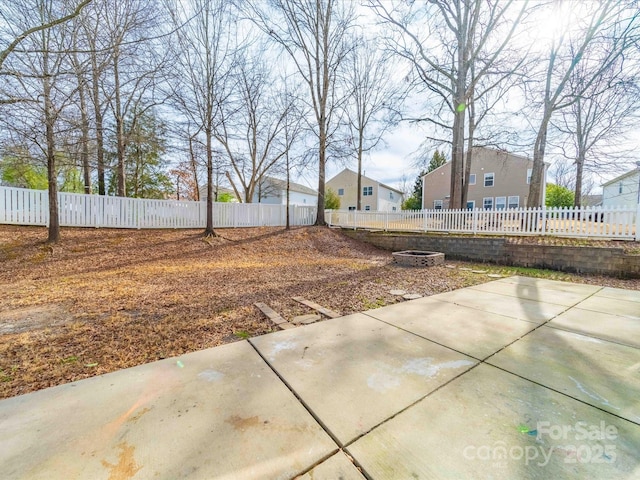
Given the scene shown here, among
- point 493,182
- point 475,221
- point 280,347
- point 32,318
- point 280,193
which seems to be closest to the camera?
point 280,347

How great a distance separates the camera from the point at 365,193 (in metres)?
30.5

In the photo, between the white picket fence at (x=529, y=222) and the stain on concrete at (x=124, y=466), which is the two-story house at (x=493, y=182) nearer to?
the white picket fence at (x=529, y=222)

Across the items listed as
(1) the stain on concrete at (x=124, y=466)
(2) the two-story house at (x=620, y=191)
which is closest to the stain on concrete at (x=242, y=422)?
(1) the stain on concrete at (x=124, y=466)

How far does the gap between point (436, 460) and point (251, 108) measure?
17088 mm

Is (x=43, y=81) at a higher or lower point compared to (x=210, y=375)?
higher

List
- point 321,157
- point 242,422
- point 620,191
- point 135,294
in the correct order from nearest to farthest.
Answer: point 242,422 → point 135,294 → point 321,157 → point 620,191

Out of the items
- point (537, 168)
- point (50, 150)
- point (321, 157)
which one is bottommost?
point (50, 150)

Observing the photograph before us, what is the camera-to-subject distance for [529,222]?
7.62 metres

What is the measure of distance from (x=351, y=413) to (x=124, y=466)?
1123 mm

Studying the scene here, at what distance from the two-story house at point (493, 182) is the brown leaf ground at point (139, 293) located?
58.8ft

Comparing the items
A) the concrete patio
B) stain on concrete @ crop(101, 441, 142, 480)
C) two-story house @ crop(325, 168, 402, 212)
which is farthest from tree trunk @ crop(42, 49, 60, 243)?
two-story house @ crop(325, 168, 402, 212)

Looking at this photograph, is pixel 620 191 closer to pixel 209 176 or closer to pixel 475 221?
pixel 475 221

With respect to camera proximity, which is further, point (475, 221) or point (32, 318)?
point (475, 221)

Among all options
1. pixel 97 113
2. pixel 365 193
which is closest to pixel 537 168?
pixel 97 113
